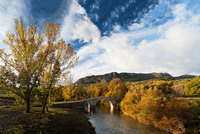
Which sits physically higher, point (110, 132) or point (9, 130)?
point (9, 130)

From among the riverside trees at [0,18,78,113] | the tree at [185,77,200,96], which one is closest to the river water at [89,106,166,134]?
the riverside trees at [0,18,78,113]

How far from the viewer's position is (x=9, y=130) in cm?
1033

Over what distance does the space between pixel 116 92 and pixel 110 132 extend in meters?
34.5

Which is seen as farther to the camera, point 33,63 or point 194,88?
point 194,88

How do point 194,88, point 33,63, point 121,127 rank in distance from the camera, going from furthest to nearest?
point 194,88 → point 121,127 → point 33,63

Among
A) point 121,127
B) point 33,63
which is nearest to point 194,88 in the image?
point 121,127

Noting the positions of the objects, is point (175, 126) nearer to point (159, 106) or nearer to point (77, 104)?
point (159, 106)

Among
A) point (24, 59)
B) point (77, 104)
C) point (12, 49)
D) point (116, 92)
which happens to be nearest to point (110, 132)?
point (24, 59)

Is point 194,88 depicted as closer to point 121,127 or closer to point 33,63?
point 121,127

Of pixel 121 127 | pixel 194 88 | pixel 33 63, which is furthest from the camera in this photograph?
pixel 194 88

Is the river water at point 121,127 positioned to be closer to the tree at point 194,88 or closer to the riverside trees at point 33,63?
the riverside trees at point 33,63

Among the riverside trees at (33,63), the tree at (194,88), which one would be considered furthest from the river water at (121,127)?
the tree at (194,88)

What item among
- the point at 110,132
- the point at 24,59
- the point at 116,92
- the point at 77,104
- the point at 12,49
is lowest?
the point at 110,132

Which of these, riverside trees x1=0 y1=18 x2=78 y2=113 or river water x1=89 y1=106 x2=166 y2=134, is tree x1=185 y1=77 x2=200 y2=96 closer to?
river water x1=89 y1=106 x2=166 y2=134
